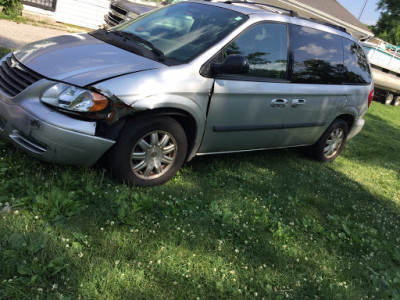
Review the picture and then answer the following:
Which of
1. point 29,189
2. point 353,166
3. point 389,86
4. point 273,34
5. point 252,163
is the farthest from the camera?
point 389,86

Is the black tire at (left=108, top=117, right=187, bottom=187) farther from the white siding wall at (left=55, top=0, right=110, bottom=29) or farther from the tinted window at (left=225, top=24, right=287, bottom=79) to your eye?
the white siding wall at (left=55, top=0, right=110, bottom=29)

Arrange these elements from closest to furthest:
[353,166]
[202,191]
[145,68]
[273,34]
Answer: [145,68]
[202,191]
[273,34]
[353,166]

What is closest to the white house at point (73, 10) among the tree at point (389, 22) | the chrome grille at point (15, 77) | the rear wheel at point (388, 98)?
the chrome grille at point (15, 77)

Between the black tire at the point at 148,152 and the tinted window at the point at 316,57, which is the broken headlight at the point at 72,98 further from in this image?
the tinted window at the point at 316,57

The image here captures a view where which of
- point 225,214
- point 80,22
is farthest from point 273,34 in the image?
point 80,22

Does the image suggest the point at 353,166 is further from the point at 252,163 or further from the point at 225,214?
the point at 225,214

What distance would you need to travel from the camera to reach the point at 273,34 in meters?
4.33

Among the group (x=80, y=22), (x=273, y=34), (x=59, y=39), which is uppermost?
(x=273, y=34)

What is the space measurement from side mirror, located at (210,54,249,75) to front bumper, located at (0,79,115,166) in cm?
121

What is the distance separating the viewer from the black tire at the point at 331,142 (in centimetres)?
561

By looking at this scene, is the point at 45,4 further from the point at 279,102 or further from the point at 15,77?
the point at 279,102

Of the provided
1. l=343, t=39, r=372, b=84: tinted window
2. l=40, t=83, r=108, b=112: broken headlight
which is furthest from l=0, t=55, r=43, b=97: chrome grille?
l=343, t=39, r=372, b=84: tinted window

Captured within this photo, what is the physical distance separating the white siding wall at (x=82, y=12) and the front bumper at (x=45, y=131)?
38.6 ft

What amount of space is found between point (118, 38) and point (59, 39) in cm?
58
